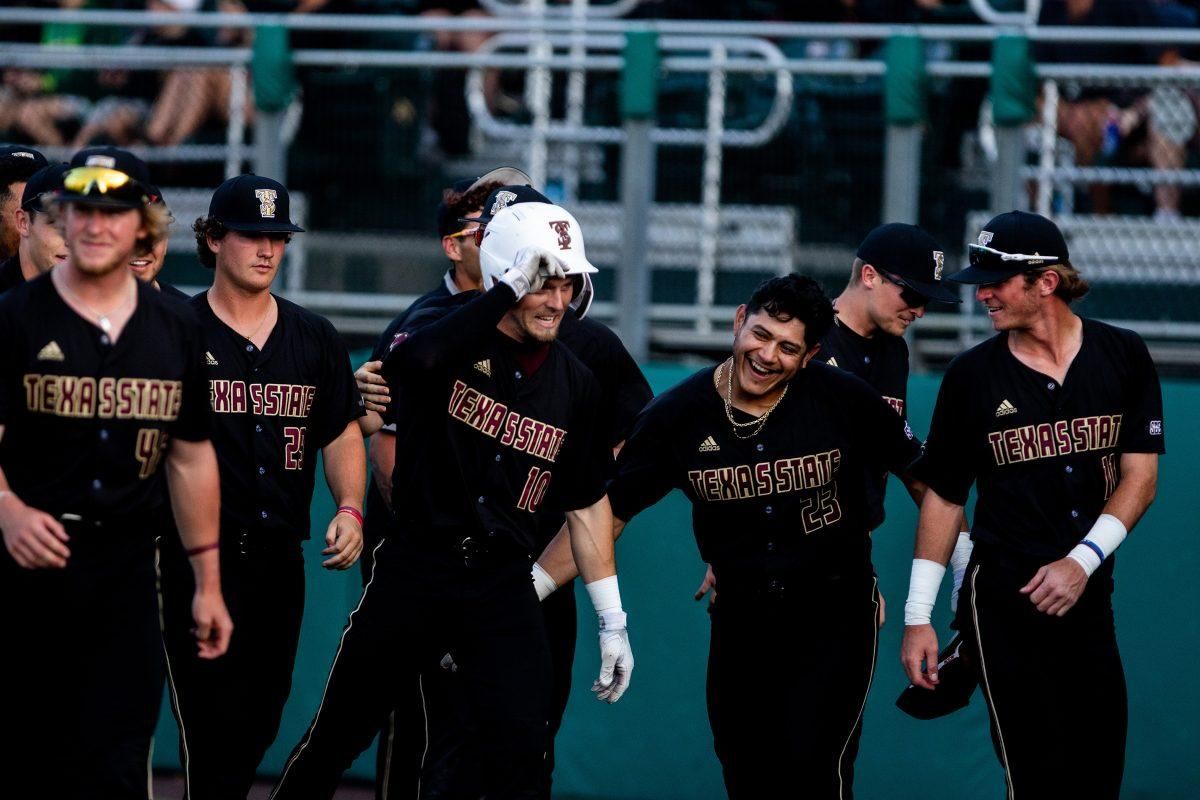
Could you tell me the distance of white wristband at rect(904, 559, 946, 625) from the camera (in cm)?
607

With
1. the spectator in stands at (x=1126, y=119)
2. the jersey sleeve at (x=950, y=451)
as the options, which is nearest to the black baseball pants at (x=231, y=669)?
A: the jersey sleeve at (x=950, y=451)

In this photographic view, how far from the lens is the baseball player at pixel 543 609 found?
6242 millimetres

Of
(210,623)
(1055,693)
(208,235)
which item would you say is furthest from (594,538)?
(208,235)

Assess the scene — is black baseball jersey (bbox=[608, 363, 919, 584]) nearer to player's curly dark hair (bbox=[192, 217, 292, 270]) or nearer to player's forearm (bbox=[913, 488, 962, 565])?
player's forearm (bbox=[913, 488, 962, 565])

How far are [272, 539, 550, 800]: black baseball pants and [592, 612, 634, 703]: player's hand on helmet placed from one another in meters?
0.25

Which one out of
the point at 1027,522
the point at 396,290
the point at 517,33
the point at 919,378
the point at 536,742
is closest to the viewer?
the point at 536,742

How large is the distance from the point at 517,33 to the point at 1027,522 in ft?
16.8

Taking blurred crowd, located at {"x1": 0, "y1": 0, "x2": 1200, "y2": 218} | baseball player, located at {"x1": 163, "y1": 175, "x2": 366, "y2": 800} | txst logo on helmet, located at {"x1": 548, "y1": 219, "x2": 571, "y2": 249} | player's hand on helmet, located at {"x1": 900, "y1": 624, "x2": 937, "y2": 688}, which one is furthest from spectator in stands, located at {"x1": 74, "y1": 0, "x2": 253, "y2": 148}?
player's hand on helmet, located at {"x1": 900, "y1": 624, "x2": 937, "y2": 688}

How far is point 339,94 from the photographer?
29.0ft

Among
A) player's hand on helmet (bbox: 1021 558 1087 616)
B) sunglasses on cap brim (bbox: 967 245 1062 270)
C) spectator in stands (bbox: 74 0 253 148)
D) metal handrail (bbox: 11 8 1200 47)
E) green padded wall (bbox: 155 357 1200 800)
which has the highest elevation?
metal handrail (bbox: 11 8 1200 47)

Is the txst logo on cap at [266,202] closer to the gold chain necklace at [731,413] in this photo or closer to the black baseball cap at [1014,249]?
the gold chain necklace at [731,413]

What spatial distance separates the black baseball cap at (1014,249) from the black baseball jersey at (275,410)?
223 centimetres

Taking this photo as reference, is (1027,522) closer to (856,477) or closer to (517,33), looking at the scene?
(856,477)

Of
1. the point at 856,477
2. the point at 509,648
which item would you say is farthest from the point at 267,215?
the point at 856,477
